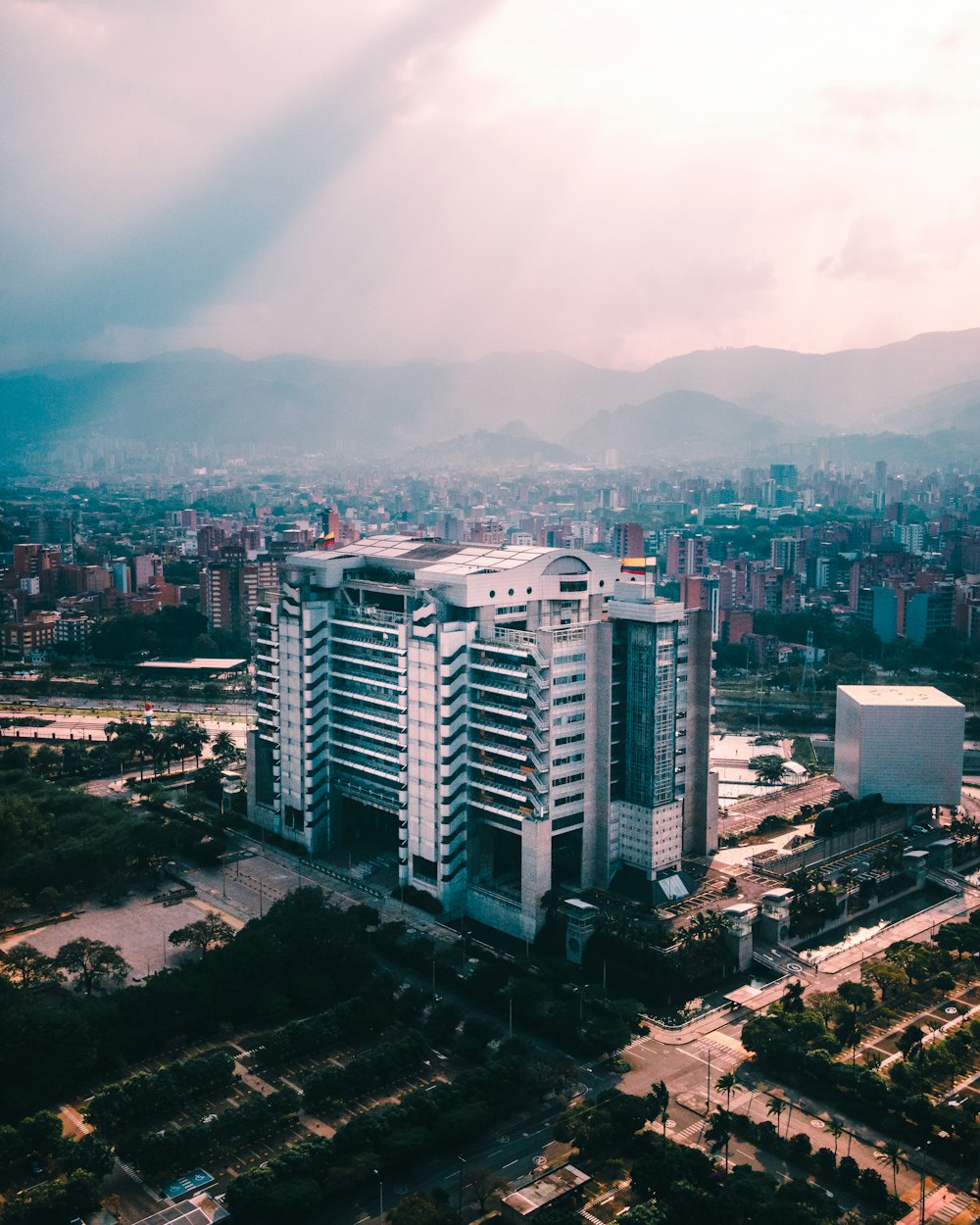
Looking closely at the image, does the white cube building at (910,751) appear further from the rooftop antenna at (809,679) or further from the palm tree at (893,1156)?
the rooftop antenna at (809,679)

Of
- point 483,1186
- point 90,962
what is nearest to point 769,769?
point 90,962

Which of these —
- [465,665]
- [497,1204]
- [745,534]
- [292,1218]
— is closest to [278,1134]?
[292,1218]

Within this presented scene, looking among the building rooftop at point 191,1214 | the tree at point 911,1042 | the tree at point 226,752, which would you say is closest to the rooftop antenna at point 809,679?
the tree at point 226,752

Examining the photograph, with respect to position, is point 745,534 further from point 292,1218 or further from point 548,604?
point 292,1218

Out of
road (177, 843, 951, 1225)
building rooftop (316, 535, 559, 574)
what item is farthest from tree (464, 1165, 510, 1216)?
building rooftop (316, 535, 559, 574)

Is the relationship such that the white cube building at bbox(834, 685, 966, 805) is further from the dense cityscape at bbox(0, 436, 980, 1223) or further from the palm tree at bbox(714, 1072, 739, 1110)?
the palm tree at bbox(714, 1072, 739, 1110)

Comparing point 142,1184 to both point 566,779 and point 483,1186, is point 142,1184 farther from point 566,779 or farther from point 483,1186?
point 566,779
